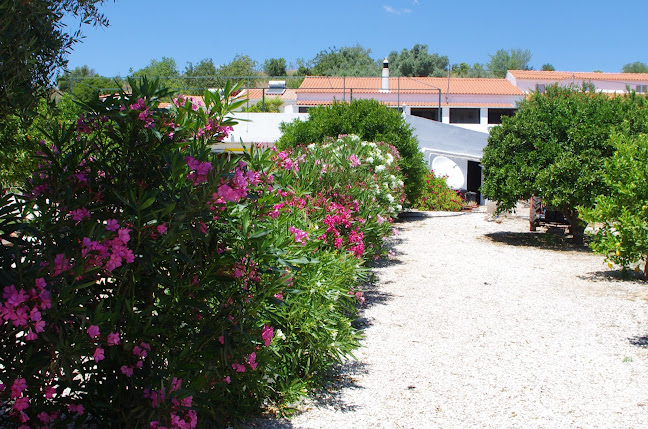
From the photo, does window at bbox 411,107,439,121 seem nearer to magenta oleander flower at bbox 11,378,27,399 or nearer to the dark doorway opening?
the dark doorway opening

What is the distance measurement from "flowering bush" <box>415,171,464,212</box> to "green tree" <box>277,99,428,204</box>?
4.78 metres

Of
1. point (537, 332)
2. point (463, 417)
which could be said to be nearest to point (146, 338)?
point (463, 417)

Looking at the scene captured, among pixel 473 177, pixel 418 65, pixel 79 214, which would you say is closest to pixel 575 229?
pixel 79 214

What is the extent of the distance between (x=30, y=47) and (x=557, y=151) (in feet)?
37.5

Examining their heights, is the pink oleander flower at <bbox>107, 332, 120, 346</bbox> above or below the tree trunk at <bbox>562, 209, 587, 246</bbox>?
above

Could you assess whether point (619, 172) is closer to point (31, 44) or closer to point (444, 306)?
point (444, 306)

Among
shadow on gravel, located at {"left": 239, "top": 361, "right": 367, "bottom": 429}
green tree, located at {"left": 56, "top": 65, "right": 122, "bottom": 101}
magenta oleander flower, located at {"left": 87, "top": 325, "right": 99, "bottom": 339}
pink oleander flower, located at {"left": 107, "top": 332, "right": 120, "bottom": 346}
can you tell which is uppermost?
green tree, located at {"left": 56, "top": 65, "right": 122, "bottom": 101}

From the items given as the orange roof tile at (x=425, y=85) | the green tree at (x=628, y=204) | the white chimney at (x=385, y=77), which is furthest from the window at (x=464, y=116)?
the green tree at (x=628, y=204)

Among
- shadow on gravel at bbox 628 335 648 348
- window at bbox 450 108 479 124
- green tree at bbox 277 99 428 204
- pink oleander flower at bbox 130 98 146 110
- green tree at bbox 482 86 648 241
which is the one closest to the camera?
pink oleander flower at bbox 130 98 146 110

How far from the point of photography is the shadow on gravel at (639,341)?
6219mm

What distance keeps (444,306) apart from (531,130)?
6.56 m

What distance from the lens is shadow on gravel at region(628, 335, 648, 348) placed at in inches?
245

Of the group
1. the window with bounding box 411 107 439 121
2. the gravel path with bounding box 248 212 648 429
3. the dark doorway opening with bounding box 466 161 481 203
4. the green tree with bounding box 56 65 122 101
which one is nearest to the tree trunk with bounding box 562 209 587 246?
the gravel path with bounding box 248 212 648 429

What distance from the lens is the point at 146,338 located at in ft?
9.43
